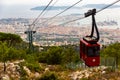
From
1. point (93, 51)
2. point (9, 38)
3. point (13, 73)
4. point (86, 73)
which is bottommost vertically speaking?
point (13, 73)

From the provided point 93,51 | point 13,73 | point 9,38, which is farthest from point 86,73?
point 9,38

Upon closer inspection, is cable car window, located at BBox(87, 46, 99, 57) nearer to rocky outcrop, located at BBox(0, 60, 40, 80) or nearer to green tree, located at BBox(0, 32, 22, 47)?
rocky outcrop, located at BBox(0, 60, 40, 80)

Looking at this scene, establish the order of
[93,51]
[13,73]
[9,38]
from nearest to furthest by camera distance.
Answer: [93,51] < [13,73] < [9,38]

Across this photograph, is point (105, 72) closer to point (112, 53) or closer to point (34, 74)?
point (34, 74)

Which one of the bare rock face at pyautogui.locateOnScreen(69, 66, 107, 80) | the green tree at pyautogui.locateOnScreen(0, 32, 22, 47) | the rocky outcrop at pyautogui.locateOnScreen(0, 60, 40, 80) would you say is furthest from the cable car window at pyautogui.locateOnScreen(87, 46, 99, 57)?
the green tree at pyautogui.locateOnScreen(0, 32, 22, 47)

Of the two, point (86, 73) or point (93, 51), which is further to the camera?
point (86, 73)

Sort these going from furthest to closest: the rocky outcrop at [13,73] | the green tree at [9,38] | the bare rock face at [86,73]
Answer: the green tree at [9,38] → the rocky outcrop at [13,73] → the bare rock face at [86,73]

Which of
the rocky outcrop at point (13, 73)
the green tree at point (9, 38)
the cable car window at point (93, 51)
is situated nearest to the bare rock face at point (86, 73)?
the rocky outcrop at point (13, 73)

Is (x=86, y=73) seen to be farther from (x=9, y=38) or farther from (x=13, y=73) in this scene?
(x=9, y=38)

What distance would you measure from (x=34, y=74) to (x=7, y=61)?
644 centimetres

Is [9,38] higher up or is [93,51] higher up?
[93,51]

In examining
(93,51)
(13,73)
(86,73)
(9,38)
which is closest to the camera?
(93,51)

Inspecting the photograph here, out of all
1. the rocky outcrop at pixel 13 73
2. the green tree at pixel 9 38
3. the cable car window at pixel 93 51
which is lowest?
the rocky outcrop at pixel 13 73

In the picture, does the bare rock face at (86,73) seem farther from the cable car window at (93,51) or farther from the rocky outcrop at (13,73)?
the cable car window at (93,51)
